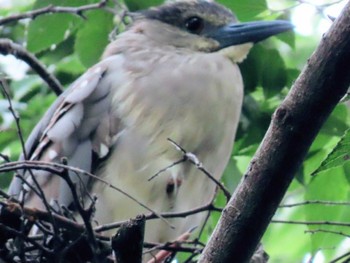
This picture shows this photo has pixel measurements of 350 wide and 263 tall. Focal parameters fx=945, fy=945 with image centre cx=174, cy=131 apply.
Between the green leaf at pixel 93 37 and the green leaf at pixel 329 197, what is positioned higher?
the green leaf at pixel 93 37

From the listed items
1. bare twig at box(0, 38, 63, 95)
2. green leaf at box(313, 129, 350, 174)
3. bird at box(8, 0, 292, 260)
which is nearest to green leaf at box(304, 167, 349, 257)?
bird at box(8, 0, 292, 260)

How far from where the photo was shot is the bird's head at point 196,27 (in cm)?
326

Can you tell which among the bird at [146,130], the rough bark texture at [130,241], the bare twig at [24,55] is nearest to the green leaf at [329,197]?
the bird at [146,130]

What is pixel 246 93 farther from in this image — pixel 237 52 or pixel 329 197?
pixel 329 197

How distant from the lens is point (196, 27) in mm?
3379

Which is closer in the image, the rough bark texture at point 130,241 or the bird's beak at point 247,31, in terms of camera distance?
the rough bark texture at point 130,241

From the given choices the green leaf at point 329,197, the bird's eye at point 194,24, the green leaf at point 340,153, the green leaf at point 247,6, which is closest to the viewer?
the green leaf at point 340,153

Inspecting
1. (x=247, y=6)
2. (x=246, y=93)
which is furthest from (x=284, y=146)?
(x=246, y=93)

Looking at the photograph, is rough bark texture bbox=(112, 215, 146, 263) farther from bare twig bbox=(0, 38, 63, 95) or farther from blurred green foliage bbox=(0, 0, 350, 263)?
bare twig bbox=(0, 38, 63, 95)

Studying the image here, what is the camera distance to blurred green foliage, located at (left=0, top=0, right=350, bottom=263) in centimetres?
280

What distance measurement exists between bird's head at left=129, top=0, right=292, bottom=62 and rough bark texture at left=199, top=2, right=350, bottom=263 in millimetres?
1421

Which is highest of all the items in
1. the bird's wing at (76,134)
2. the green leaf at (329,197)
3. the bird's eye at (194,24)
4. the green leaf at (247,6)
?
the green leaf at (247,6)

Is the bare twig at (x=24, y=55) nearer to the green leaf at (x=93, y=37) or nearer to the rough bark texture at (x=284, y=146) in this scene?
the green leaf at (x=93, y=37)

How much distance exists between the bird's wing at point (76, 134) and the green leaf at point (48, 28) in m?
0.22
